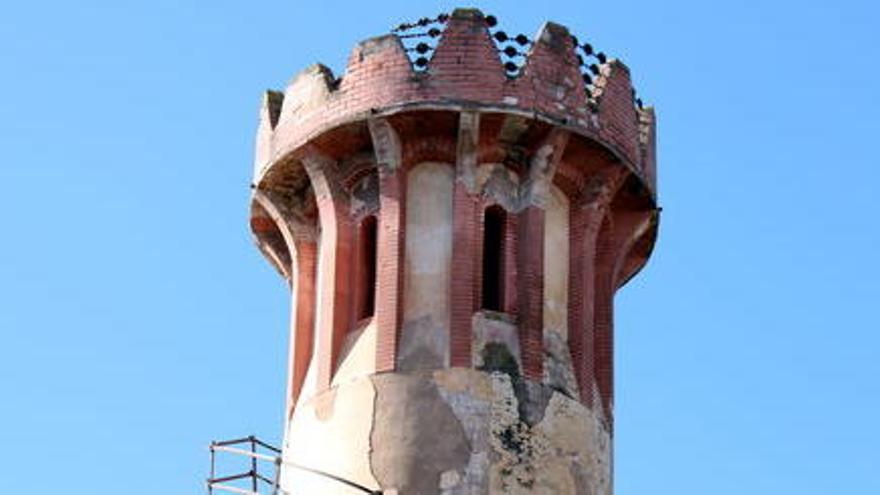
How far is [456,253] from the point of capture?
24.9 metres

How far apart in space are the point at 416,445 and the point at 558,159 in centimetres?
406

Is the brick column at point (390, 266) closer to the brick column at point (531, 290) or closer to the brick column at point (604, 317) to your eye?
the brick column at point (531, 290)

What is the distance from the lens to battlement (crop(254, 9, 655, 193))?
995 inches

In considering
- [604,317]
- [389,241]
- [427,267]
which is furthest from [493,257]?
[604,317]

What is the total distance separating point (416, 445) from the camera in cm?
2378

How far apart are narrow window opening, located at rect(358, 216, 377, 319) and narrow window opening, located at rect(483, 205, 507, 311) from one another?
1.34 meters

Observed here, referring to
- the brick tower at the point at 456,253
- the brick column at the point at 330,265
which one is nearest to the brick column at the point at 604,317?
the brick tower at the point at 456,253

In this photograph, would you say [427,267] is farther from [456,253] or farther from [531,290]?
[531,290]

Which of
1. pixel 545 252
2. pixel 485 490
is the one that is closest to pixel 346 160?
pixel 545 252

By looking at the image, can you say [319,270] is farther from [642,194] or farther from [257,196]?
[642,194]

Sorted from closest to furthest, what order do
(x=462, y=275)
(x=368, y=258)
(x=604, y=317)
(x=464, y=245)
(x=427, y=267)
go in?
1. (x=462, y=275)
2. (x=464, y=245)
3. (x=427, y=267)
4. (x=368, y=258)
5. (x=604, y=317)

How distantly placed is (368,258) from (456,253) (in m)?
1.42

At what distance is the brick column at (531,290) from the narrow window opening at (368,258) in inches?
70.4

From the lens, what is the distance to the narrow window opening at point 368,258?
25688 mm
